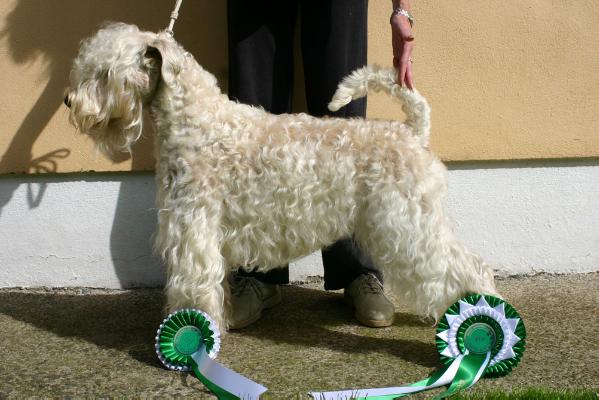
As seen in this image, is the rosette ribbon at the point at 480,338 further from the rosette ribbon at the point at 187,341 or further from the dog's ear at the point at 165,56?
the dog's ear at the point at 165,56

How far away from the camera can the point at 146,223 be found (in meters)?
4.07

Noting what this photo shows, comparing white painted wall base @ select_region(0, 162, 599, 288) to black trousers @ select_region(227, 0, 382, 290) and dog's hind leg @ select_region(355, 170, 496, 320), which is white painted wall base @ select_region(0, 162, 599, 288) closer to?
black trousers @ select_region(227, 0, 382, 290)

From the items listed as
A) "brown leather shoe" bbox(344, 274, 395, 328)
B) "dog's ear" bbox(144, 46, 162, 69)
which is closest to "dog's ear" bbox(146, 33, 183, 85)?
"dog's ear" bbox(144, 46, 162, 69)

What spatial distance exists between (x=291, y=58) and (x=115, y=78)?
1.09 meters

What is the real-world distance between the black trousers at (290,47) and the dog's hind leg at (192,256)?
82 centimetres

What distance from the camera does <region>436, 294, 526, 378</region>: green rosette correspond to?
2764 millimetres

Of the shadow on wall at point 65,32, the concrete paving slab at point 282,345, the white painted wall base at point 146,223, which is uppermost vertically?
the shadow on wall at point 65,32

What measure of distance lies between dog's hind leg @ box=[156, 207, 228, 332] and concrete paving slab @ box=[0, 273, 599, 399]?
0.33 meters

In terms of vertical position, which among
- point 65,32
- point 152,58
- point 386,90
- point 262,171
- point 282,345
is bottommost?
point 282,345

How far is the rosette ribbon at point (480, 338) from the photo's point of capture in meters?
2.74

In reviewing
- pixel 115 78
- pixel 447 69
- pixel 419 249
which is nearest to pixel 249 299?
pixel 419 249

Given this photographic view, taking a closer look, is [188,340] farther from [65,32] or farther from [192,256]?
[65,32]

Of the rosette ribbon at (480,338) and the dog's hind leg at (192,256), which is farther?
the dog's hind leg at (192,256)

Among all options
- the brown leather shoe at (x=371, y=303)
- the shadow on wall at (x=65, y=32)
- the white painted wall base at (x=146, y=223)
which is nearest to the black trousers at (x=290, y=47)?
the shadow on wall at (x=65, y=32)
